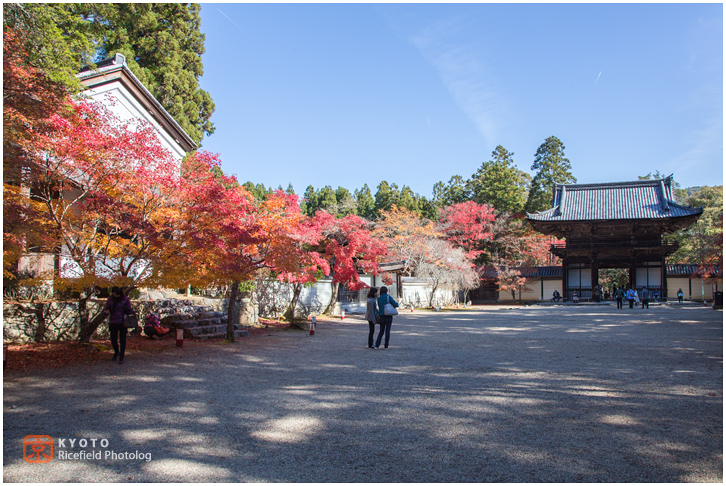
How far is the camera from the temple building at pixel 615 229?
1297 inches

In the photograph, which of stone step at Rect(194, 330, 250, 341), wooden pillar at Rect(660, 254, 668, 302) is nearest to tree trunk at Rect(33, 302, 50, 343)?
stone step at Rect(194, 330, 250, 341)

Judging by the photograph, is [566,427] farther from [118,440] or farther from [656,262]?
[656,262]

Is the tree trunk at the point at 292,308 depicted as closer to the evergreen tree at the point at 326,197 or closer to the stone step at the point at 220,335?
the stone step at the point at 220,335

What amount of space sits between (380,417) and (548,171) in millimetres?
45772

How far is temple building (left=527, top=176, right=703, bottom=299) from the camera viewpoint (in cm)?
3294

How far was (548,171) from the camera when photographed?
45.9m

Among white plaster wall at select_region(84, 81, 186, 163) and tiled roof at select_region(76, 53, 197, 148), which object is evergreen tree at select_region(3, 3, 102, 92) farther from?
white plaster wall at select_region(84, 81, 186, 163)

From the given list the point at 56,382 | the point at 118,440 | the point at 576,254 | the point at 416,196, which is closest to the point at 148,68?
the point at 56,382

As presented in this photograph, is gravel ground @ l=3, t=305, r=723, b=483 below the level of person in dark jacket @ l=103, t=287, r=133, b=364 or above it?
below

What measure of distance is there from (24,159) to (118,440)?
6.12m

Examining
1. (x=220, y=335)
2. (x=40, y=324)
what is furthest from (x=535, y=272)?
(x=40, y=324)

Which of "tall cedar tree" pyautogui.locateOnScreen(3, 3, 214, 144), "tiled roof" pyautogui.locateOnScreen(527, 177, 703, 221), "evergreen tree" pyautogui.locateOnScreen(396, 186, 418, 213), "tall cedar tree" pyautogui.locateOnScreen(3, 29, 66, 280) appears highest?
"tall cedar tree" pyautogui.locateOnScreen(3, 3, 214, 144)

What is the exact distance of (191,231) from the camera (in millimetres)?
9367

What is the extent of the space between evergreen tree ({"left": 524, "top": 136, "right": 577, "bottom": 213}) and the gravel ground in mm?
36741
